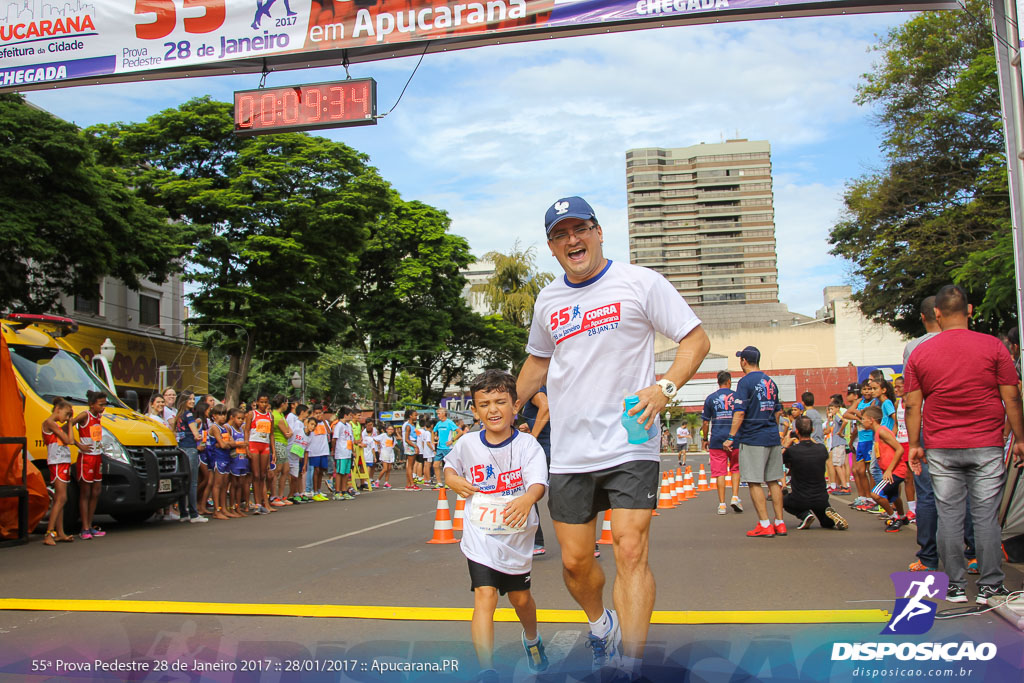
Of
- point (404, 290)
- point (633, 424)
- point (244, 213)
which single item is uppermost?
point (244, 213)

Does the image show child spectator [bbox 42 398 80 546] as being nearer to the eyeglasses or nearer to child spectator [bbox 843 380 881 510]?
the eyeglasses

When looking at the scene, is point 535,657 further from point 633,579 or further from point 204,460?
point 204,460

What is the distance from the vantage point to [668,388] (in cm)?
387

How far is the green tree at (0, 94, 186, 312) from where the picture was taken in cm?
2025

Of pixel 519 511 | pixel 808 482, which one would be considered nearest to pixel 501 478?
pixel 519 511

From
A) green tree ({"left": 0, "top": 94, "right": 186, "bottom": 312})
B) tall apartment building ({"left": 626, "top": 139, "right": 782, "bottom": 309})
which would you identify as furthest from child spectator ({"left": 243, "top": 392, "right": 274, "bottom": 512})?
tall apartment building ({"left": 626, "top": 139, "right": 782, "bottom": 309})

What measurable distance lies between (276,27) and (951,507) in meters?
7.34

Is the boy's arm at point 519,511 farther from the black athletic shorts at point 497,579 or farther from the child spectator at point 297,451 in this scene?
the child spectator at point 297,451

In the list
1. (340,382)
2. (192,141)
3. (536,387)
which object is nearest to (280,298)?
(192,141)

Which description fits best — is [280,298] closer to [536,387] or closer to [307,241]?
[307,241]

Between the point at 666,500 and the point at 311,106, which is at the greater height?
the point at 311,106

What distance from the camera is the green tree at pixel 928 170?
83.7 feet

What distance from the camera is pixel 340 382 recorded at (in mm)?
66312

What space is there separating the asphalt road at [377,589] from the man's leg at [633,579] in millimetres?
577
